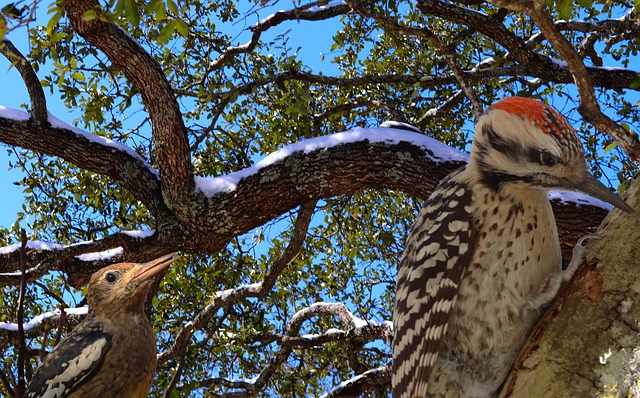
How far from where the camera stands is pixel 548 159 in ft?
6.99

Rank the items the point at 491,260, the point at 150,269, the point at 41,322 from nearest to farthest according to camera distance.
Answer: the point at 491,260
the point at 150,269
the point at 41,322

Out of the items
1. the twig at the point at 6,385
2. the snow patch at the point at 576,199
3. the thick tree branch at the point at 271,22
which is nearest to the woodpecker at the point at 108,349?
the twig at the point at 6,385

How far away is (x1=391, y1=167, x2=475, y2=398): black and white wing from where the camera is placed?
234 centimetres

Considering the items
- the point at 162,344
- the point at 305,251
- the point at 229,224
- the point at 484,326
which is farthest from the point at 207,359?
the point at 484,326

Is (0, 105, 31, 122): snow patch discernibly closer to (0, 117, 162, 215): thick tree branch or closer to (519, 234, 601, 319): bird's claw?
(0, 117, 162, 215): thick tree branch

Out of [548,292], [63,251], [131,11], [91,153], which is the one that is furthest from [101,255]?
[548,292]

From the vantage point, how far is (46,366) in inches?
138

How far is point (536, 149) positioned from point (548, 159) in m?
0.05

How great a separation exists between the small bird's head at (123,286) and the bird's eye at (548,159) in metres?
2.24

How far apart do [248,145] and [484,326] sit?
17.6 feet

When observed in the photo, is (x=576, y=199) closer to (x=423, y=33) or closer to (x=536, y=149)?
(x=423, y=33)

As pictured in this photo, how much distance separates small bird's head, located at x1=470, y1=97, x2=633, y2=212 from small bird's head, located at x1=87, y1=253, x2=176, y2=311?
2105 millimetres

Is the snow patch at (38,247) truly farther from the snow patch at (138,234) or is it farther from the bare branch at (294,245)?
the bare branch at (294,245)

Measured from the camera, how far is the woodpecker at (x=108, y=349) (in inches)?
135
